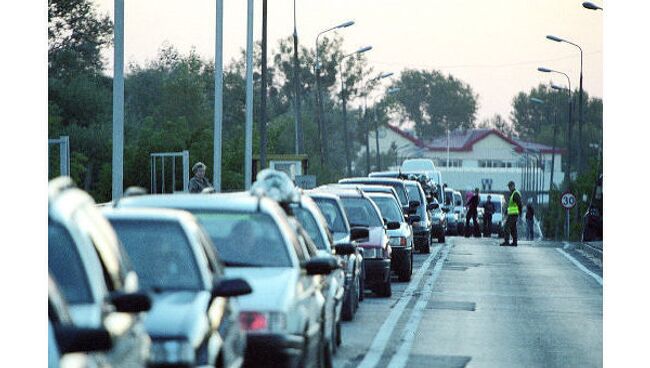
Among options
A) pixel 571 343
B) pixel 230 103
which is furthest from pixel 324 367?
pixel 230 103

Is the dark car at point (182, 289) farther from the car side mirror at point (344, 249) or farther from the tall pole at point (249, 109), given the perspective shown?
the tall pole at point (249, 109)

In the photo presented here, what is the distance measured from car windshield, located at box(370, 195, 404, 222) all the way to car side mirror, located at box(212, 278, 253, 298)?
17.2 meters

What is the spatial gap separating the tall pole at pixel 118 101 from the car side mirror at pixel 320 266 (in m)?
11.0

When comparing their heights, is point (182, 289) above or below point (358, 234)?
above

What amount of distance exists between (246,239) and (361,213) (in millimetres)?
10957

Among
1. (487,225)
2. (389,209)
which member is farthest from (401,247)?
(487,225)

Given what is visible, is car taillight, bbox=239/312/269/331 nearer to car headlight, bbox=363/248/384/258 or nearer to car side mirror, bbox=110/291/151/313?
car side mirror, bbox=110/291/151/313

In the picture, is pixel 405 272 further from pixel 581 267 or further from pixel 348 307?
pixel 581 267

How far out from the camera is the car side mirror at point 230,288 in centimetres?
978

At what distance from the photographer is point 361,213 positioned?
23.8m
